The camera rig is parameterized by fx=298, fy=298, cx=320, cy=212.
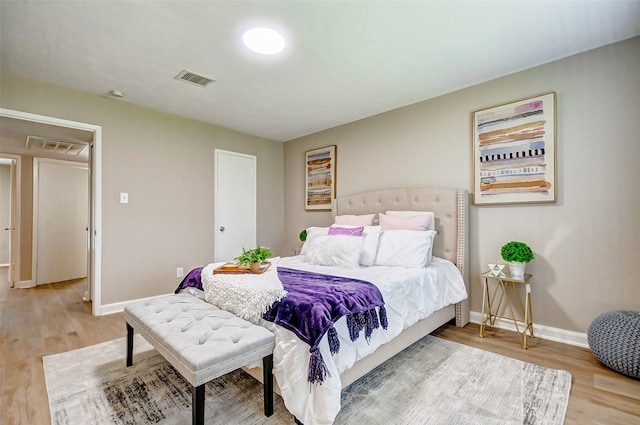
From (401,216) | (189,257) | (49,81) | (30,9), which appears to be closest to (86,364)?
(189,257)

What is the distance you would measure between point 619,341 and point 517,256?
0.80 meters

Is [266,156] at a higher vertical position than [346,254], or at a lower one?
higher

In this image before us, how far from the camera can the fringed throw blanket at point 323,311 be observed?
1510mm

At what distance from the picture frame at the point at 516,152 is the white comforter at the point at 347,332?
88 centimetres

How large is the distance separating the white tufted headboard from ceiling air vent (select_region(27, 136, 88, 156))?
4415 mm

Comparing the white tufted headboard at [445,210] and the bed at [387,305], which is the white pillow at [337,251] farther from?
the white tufted headboard at [445,210]

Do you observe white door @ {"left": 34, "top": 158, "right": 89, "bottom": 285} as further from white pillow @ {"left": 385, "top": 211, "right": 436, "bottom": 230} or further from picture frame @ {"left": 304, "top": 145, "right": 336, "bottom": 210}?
white pillow @ {"left": 385, "top": 211, "right": 436, "bottom": 230}

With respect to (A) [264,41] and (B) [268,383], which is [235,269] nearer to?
(B) [268,383]

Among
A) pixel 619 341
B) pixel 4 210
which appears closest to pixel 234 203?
pixel 619 341

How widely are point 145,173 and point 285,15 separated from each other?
270 centimetres

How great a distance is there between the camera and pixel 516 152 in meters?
2.80

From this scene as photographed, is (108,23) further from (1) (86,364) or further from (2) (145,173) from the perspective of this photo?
(1) (86,364)

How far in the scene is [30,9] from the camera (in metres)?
1.93

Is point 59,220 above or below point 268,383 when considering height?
above
